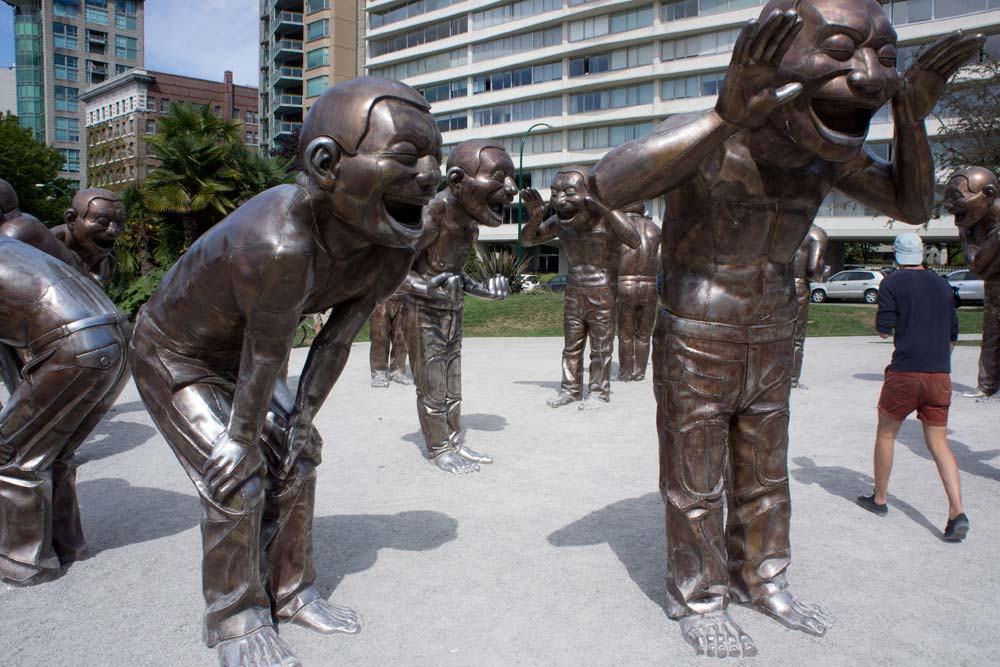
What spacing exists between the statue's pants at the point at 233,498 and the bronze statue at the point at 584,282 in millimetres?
5347

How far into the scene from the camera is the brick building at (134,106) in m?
61.8

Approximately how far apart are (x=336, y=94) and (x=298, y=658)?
7.38ft

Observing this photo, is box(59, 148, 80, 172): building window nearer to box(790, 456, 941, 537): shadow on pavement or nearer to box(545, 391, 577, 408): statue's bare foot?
box(545, 391, 577, 408): statue's bare foot

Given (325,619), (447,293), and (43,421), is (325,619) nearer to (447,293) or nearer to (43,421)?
(43,421)

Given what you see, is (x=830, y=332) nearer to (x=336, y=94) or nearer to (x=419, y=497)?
(x=419, y=497)

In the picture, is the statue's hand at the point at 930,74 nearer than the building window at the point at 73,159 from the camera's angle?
Yes

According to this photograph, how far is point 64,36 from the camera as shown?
79000 millimetres

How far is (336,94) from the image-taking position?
8.86ft

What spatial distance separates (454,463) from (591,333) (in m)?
3.33

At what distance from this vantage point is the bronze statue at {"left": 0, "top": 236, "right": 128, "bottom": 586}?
12.2 ft

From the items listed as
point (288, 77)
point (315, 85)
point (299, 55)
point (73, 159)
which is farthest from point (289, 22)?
point (73, 159)

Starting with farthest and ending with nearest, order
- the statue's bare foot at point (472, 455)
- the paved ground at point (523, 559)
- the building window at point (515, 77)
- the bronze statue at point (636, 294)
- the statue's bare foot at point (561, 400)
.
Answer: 1. the building window at point (515, 77)
2. the bronze statue at point (636, 294)
3. the statue's bare foot at point (561, 400)
4. the statue's bare foot at point (472, 455)
5. the paved ground at point (523, 559)

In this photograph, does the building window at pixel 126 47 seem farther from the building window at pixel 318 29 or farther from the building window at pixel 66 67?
the building window at pixel 318 29

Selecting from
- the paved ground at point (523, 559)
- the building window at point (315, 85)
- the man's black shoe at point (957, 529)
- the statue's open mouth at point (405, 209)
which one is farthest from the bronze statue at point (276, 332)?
the building window at point (315, 85)
